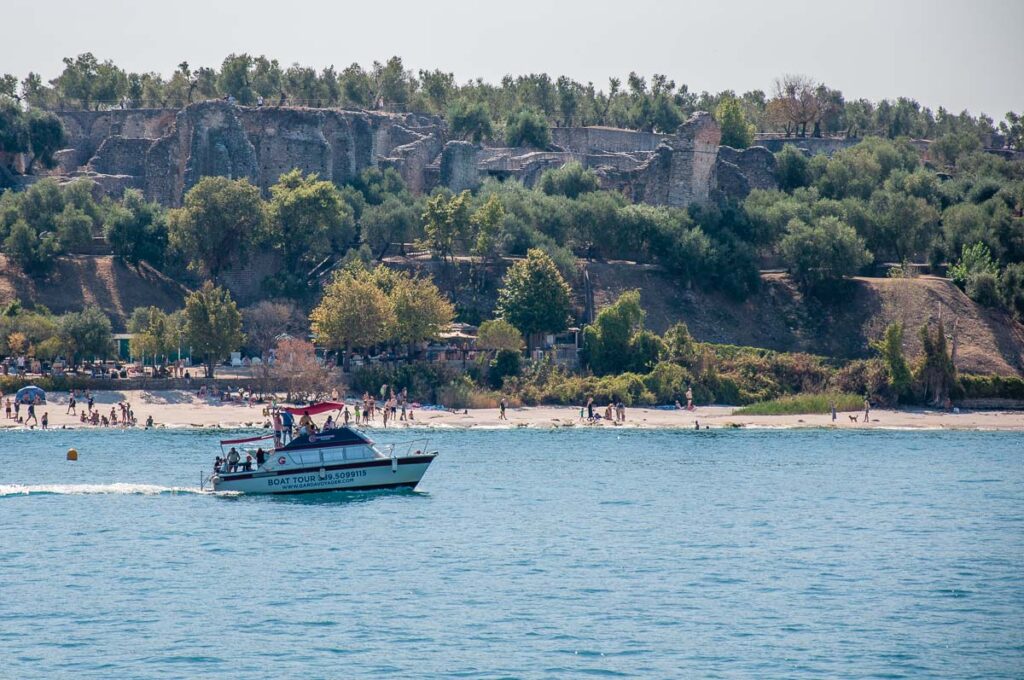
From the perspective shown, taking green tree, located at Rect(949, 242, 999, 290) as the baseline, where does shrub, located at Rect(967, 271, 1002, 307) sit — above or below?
below

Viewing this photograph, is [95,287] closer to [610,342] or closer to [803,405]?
[610,342]

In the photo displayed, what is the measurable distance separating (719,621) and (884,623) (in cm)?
339

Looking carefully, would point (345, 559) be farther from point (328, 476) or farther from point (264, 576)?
point (328, 476)

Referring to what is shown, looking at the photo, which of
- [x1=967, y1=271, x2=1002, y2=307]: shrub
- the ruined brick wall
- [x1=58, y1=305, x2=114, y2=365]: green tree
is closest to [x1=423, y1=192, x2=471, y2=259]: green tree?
[x1=58, y1=305, x2=114, y2=365]: green tree

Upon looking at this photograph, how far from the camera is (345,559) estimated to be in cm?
A: 3978

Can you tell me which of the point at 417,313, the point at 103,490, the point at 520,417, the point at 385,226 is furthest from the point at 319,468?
the point at 385,226

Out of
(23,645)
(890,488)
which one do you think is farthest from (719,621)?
(890,488)

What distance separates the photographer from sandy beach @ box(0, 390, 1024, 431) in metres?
65.8

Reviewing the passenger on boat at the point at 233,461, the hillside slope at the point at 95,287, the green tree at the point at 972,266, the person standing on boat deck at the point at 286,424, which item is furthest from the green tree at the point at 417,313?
the green tree at the point at 972,266

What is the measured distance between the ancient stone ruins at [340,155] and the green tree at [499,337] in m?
20.9

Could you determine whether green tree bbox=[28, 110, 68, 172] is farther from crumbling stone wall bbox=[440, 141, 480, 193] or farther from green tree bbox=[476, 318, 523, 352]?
green tree bbox=[476, 318, 523, 352]

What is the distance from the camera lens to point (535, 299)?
74812mm

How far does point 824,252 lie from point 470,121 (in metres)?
32.2

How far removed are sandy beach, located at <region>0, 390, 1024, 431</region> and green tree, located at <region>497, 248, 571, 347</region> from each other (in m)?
5.88
